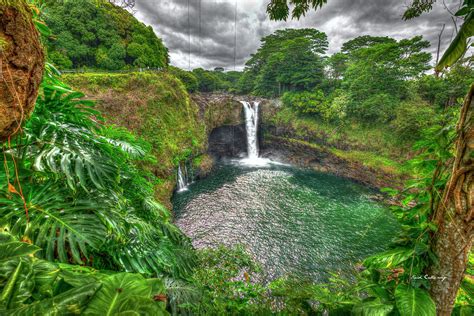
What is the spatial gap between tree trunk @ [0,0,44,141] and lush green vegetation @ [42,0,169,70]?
50.0ft

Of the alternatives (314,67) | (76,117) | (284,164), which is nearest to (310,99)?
(314,67)

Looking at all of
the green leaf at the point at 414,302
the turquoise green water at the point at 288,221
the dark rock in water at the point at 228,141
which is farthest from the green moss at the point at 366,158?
the green leaf at the point at 414,302

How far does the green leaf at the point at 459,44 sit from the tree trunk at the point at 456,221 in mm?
549

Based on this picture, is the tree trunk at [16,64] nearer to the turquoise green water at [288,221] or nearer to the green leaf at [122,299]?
the green leaf at [122,299]

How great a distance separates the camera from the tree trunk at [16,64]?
39.3 inches

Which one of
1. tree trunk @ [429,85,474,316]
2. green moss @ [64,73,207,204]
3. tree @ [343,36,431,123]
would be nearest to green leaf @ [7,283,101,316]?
tree trunk @ [429,85,474,316]

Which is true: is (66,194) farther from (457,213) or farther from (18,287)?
(457,213)

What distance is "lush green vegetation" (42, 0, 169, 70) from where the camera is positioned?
13.2 m

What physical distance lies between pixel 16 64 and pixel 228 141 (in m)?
19.1

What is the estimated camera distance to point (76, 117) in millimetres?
1939

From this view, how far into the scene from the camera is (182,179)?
1190cm

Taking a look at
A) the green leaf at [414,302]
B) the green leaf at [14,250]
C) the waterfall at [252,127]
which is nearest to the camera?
the green leaf at [14,250]

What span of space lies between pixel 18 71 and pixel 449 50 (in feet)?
9.35

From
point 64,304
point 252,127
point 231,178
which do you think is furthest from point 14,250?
point 252,127
